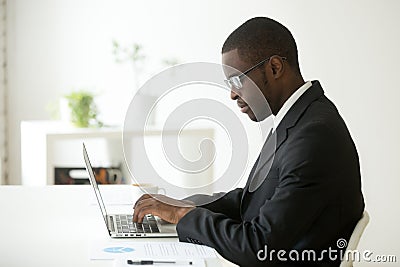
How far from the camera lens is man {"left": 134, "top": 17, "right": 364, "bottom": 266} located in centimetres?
175

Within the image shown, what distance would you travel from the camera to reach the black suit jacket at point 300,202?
174 centimetres

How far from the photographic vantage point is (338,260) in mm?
1808

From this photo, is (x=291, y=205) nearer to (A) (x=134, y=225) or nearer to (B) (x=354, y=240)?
(B) (x=354, y=240)

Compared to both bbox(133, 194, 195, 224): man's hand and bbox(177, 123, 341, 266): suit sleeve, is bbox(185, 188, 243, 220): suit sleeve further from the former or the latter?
bbox(177, 123, 341, 266): suit sleeve

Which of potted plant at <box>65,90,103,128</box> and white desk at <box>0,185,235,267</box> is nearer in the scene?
white desk at <box>0,185,235,267</box>

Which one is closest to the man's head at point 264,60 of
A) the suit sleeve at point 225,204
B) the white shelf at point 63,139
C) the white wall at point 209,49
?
the suit sleeve at point 225,204

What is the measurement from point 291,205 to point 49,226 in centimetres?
73

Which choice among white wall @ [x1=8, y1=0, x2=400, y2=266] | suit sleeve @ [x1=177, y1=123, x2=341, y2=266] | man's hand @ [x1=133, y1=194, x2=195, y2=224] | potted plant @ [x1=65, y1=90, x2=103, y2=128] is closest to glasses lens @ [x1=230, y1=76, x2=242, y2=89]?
suit sleeve @ [x1=177, y1=123, x2=341, y2=266]

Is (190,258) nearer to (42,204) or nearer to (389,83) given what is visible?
(42,204)

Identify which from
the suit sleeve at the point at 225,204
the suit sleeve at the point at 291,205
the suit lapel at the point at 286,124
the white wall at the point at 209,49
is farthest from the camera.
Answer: the white wall at the point at 209,49

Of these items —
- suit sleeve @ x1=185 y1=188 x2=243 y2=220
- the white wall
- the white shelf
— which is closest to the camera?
suit sleeve @ x1=185 y1=188 x2=243 y2=220

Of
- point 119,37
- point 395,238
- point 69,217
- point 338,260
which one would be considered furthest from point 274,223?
point 119,37

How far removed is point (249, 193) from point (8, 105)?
3.12 metres

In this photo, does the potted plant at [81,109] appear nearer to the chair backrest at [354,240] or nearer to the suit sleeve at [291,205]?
the suit sleeve at [291,205]
